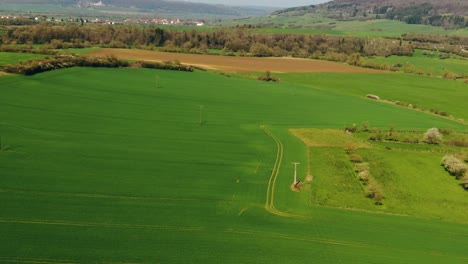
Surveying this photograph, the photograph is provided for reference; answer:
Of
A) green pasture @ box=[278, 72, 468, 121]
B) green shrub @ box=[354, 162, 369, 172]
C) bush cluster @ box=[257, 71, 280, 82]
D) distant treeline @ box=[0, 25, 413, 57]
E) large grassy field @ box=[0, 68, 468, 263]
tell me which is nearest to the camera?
large grassy field @ box=[0, 68, 468, 263]

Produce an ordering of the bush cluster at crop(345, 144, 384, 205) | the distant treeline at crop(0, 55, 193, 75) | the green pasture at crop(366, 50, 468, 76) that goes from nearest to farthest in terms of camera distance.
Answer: the bush cluster at crop(345, 144, 384, 205)
the distant treeline at crop(0, 55, 193, 75)
the green pasture at crop(366, 50, 468, 76)

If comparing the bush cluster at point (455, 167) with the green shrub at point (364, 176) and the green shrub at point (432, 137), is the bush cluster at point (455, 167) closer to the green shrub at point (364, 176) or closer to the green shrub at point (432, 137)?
the green shrub at point (432, 137)

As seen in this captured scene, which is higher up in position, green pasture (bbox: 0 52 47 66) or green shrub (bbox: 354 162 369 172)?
green pasture (bbox: 0 52 47 66)

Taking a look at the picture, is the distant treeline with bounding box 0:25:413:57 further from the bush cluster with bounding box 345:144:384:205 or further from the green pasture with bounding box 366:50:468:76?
the bush cluster with bounding box 345:144:384:205

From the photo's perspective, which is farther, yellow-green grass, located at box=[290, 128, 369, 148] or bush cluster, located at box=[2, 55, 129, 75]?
bush cluster, located at box=[2, 55, 129, 75]

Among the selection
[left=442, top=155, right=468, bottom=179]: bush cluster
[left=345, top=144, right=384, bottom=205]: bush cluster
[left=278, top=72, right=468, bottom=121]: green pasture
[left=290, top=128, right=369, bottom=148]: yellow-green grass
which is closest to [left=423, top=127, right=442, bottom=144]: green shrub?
[left=290, top=128, right=369, bottom=148]: yellow-green grass

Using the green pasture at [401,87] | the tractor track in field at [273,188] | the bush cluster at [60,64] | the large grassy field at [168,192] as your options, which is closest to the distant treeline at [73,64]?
the bush cluster at [60,64]

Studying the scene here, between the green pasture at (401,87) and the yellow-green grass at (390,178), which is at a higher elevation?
the green pasture at (401,87)
